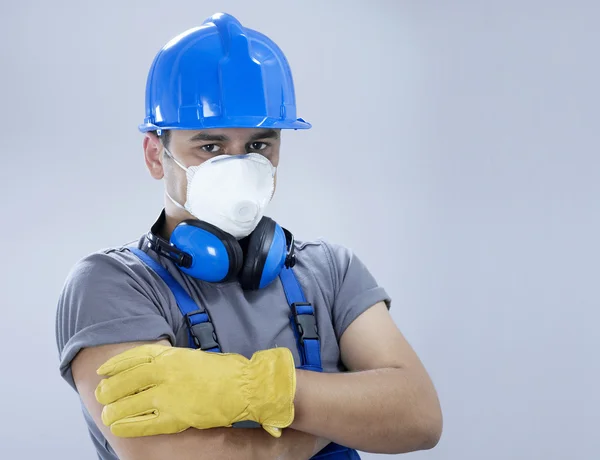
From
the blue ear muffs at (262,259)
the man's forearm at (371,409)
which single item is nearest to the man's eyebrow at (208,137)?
the blue ear muffs at (262,259)

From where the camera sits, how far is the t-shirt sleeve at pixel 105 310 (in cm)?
173

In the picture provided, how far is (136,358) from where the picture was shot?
5.33 ft

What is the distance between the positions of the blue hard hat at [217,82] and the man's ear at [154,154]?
0.06 m

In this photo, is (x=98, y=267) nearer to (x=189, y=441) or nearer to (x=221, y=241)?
(x=221, y=241)

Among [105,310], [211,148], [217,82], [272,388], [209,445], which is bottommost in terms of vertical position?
[209,445]

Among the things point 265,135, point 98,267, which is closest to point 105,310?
point 98,267

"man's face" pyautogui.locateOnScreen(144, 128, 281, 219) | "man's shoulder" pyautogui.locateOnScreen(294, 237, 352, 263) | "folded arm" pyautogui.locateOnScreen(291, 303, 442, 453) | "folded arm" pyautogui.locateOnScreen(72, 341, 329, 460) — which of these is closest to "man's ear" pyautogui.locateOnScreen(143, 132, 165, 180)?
"man's face" pyautogui.locateOnScreen(144, 128, 281, 219)

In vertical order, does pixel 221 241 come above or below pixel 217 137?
below

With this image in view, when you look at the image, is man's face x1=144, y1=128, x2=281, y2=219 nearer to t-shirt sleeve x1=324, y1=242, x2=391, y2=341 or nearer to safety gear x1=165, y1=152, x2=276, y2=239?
safety gear x1=165, y1=152, x2=276, y2=239

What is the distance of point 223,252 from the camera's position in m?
1.93

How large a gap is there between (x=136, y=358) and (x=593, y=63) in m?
2.66

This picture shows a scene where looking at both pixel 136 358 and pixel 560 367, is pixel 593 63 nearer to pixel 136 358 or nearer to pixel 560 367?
pixel 560 367

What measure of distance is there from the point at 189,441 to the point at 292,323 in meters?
0.48

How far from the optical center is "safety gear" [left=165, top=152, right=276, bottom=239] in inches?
77.2
